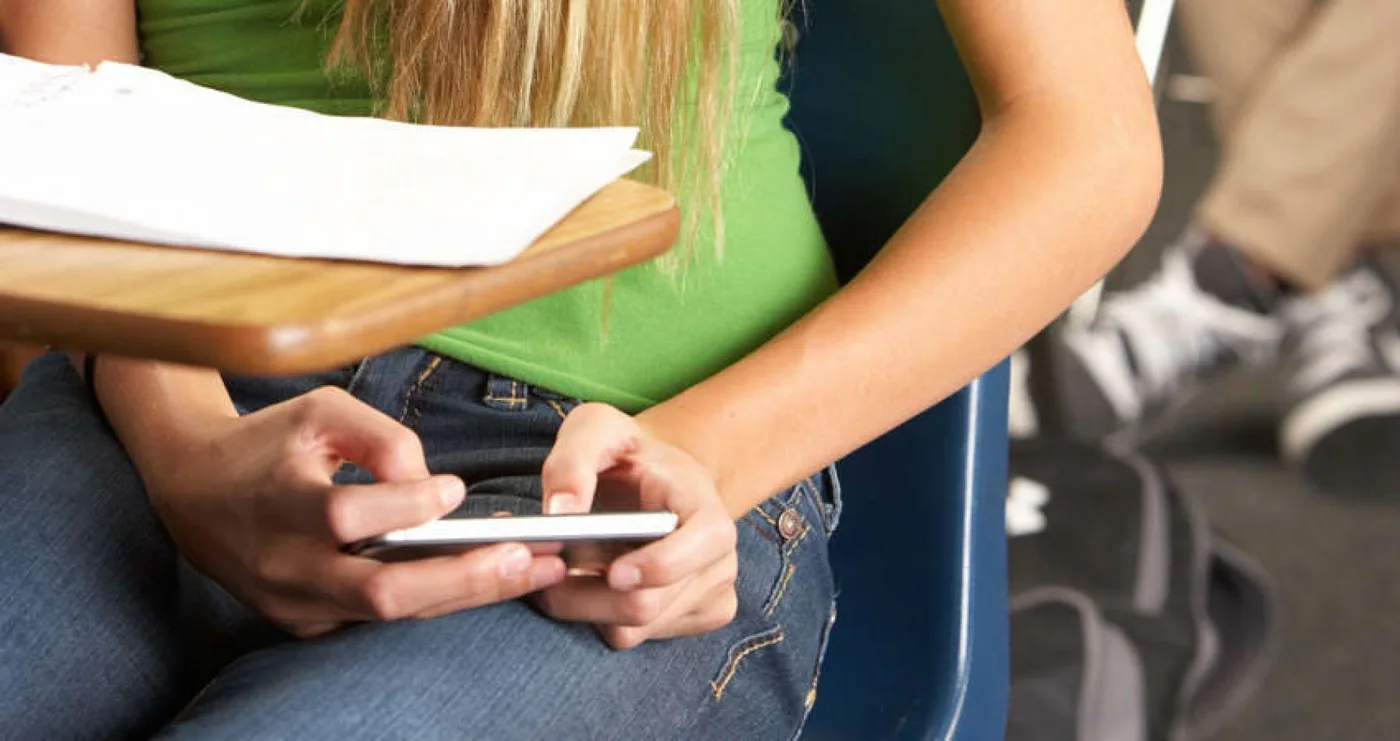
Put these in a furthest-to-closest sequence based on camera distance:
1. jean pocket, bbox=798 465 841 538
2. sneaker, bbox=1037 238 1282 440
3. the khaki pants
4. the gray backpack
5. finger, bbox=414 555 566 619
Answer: sneaker, bbox=1037 238 1282 440
the khaki pants
the gray backpack
jean pocket, bbox=798 465 841 538
finger, bbox=414 555 566 619

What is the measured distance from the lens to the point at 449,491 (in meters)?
0.45

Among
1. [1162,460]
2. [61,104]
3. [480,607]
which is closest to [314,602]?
[480,607]

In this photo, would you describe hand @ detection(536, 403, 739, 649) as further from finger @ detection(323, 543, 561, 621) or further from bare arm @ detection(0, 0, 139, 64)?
bare arm @ detection(0, 0, 139, 64)

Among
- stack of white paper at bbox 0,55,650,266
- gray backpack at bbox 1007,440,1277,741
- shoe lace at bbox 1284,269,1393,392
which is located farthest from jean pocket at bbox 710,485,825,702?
shoe lace at bbox 1284,269,1393,392

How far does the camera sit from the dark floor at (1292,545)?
1.54m

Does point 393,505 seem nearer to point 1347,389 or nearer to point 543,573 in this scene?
point 543,573

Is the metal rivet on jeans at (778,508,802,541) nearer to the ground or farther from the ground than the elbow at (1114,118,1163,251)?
nearer to the ground

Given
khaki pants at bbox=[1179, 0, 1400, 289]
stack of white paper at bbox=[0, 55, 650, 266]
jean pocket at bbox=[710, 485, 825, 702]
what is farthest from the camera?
khaki pants at bbox=[1179, 0, 1400, 289]

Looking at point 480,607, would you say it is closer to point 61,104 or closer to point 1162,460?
point 61,104

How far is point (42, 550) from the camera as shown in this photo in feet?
1.91

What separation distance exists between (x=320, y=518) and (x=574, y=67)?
0.75ft

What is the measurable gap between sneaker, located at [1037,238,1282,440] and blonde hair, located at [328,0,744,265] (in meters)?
1.22

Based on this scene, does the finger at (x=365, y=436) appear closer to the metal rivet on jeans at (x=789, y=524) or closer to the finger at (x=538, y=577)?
the finger at (x=538, y=577)

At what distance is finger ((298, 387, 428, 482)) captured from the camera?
19.3 inches
